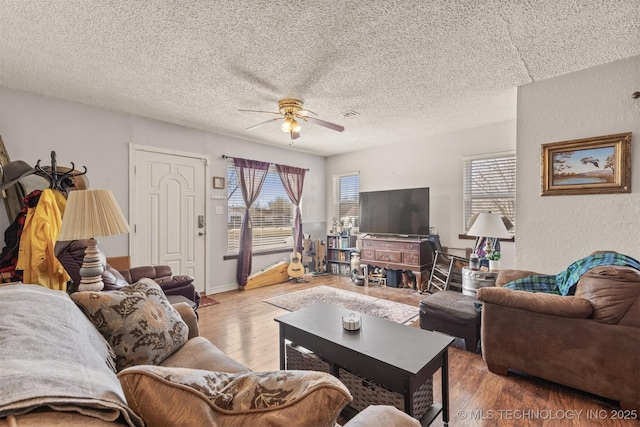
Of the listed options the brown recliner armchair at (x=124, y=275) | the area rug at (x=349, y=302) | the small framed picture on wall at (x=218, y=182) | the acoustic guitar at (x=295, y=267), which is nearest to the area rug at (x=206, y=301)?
the area rug at (x=349, y=302)

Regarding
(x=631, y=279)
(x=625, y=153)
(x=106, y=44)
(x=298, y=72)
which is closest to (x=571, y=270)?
(x=631, y=279)

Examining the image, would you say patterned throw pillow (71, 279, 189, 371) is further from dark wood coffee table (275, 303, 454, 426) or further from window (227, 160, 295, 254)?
window (227, 160, 295, 254)

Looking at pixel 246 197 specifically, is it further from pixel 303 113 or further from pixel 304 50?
pixel 304 50

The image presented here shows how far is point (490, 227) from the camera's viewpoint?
112 inches

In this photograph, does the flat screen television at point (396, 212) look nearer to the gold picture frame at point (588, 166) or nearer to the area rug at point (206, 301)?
the gold picture frame at point (588, 166)

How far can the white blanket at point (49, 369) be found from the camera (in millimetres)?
461

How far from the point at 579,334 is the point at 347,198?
14.4 ft

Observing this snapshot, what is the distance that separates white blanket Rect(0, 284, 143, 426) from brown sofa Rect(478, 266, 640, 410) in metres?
2.27

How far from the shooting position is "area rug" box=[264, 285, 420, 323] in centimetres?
342

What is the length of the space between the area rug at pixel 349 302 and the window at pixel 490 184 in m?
1.65

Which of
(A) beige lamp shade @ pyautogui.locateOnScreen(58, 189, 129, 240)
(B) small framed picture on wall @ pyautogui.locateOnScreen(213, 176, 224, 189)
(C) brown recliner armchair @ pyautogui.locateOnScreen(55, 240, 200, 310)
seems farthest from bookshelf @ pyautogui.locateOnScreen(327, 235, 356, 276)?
(A) beige lamp shade @ pyautogui.locateOnScreen(58, 189, 129, 240)

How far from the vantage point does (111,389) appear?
57 cm

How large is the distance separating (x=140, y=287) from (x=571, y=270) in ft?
9.82

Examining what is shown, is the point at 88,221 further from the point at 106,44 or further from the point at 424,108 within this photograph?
the point at 424,108
